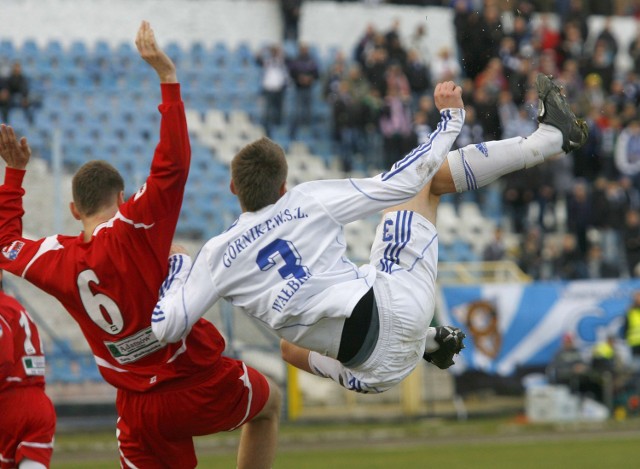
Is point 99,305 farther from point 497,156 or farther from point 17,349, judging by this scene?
point 497,156

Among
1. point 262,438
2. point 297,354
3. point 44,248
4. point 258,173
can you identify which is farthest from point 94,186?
point 262,438

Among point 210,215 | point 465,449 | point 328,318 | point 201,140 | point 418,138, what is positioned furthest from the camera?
point 201,140

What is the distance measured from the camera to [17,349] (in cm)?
798

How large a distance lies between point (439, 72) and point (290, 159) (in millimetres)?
3139

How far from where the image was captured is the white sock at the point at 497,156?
23.5 ft

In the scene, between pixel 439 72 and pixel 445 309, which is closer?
pixel 445 309

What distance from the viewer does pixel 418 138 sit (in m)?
19.5

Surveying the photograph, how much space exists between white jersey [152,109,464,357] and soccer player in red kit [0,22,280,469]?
0.38 m

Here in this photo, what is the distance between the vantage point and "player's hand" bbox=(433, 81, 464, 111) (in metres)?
6.98

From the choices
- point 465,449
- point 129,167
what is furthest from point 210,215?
point 465,449

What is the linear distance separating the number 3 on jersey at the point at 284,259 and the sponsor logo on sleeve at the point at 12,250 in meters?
1.52

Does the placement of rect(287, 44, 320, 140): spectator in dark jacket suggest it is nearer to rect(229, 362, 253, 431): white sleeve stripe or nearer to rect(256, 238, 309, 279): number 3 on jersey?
rect(229, 362, 253, 431): white sleeve stripe

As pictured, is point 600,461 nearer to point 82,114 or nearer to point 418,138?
point 418,138

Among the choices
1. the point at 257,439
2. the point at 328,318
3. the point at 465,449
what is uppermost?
the point at 328,318
